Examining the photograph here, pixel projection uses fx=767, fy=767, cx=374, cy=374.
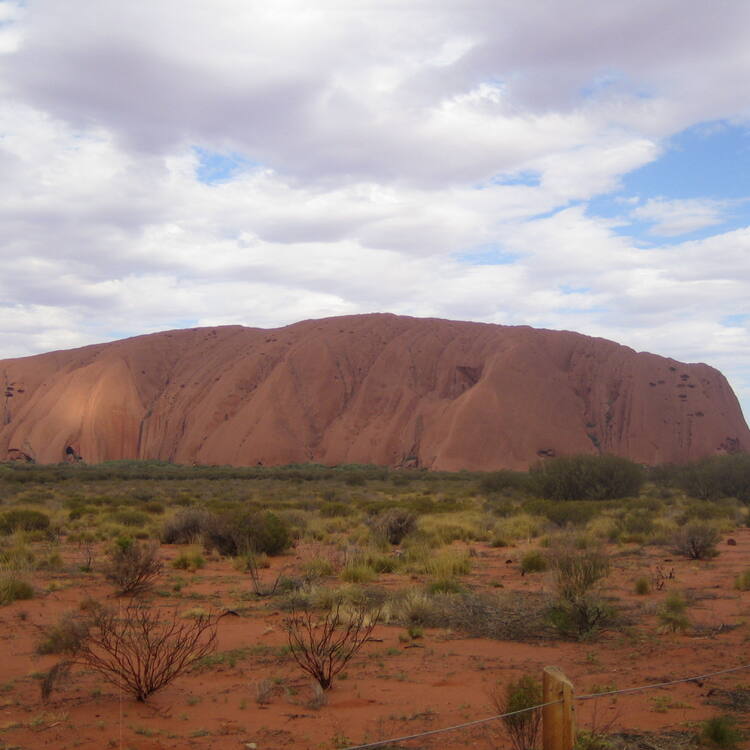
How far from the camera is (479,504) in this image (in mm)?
30656

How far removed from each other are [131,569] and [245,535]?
181 inches

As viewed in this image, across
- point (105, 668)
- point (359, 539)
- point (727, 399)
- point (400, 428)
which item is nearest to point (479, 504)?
point (359, 539)

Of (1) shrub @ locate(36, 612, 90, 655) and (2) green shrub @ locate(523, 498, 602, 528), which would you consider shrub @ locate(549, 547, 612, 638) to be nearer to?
(1) shrub @ locate(36, 612, 90, 655)

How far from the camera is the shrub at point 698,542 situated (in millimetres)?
15836

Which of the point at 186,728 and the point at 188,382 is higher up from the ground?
the point at 188,382

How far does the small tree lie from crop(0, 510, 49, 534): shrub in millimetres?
11401

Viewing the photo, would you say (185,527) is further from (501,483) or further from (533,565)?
(501,483)

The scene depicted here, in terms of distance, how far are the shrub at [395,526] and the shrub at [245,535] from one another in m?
2.61

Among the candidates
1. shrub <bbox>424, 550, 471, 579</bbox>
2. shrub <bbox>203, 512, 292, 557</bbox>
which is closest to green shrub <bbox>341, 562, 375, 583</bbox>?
shrub <bbox>424, 550, 471, 579</bbox>

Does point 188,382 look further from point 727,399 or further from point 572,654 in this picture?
point 572,654

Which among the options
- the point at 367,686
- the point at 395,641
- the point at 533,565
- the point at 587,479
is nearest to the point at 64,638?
the point at 367,686

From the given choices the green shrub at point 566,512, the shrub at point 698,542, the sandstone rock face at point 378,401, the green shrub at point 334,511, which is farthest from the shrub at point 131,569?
the sandstone rock face at point 378,401

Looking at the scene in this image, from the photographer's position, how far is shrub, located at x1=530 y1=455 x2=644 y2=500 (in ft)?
100

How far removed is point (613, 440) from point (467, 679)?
62775mm
